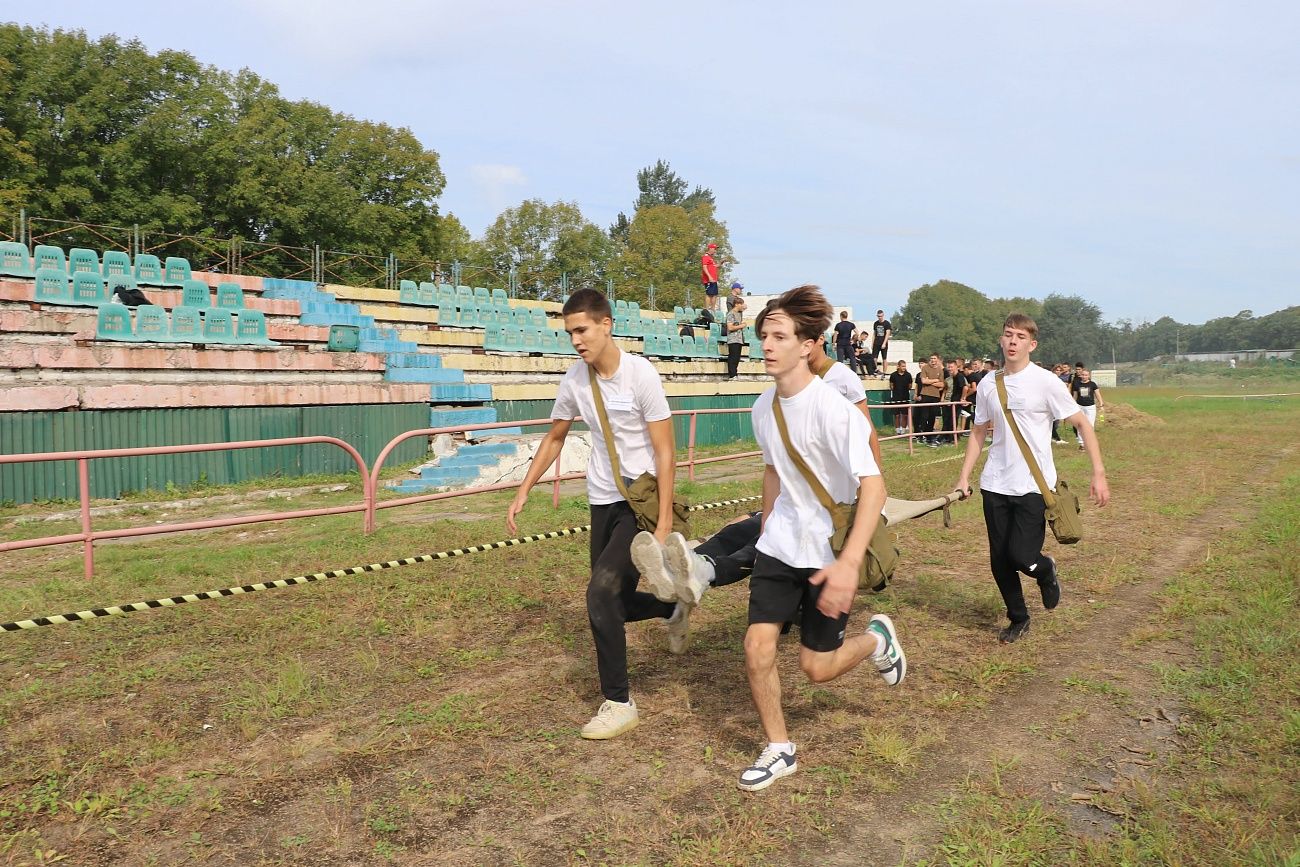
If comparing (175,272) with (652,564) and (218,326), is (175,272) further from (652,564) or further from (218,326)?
(652,564)

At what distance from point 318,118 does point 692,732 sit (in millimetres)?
47550

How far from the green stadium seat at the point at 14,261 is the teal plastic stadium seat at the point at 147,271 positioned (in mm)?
1869

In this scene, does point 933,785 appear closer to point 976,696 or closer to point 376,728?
point 976,696

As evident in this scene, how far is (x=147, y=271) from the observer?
1972 centimetres

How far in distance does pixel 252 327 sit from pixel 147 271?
5.48 metres

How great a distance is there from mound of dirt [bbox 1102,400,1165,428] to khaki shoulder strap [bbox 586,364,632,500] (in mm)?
25092

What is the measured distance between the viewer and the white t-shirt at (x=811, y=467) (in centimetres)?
375

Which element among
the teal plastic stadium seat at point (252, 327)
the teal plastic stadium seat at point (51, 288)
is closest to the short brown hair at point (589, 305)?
the teal plastic stadium seat at point (252, 327)

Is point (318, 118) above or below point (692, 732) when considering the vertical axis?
above

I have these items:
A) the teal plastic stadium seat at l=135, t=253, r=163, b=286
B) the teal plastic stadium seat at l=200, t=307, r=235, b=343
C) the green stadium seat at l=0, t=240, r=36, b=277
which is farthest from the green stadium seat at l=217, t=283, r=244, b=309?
the green stadium seat at l=0, t=240, r=36, b=277

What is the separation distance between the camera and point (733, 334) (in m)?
24.1

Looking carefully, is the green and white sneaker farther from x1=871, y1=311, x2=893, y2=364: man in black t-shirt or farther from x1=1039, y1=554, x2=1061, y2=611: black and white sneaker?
x1=871, y1=311, x2=893, y2=364: man in black t-shirt

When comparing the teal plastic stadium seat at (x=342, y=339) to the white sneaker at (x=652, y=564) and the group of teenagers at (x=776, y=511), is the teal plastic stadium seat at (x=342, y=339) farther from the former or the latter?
the white sneaker at (x=652, y=564)

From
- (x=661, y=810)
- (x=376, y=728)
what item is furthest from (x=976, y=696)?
(x=376, y=728)
